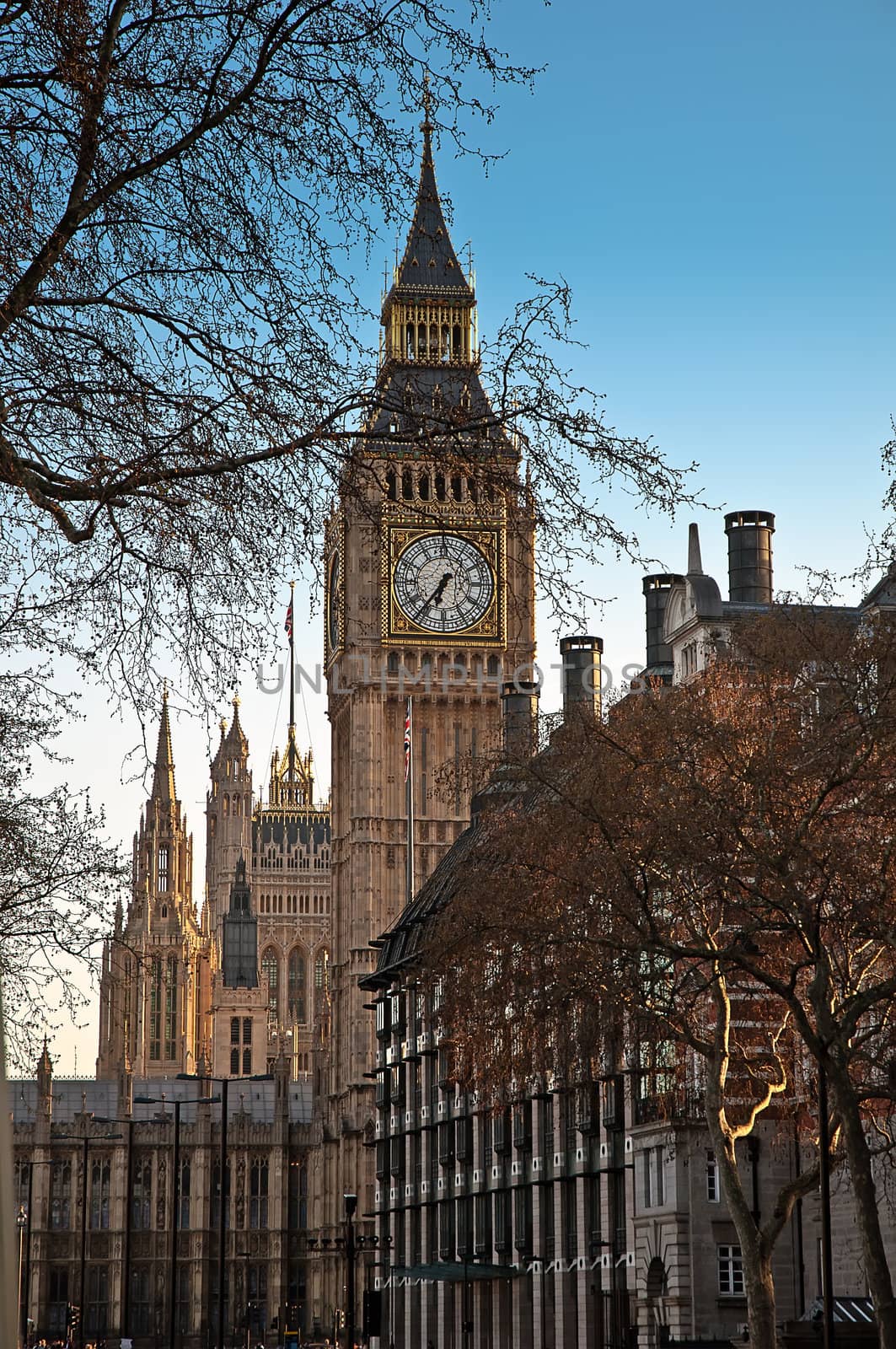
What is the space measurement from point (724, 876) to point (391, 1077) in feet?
231

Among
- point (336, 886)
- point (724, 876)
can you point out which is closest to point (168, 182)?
point (724, 876)

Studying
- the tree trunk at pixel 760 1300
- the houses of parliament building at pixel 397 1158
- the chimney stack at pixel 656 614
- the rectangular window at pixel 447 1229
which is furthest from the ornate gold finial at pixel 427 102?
the rectangular window at pixel 447 1229

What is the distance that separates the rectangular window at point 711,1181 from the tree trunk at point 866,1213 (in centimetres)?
2759

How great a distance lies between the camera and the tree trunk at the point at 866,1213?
34375 millimetres

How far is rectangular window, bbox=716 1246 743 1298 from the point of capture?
62.3 metres

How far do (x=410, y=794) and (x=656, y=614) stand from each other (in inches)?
1132

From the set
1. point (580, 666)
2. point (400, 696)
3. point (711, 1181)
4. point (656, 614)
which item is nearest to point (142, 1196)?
point (400, 696)

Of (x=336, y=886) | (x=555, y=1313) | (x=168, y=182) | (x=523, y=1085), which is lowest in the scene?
(x=555, y=1313)

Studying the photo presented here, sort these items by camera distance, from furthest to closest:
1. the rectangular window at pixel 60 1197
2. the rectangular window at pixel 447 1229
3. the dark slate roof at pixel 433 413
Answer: the rectangular window at pixel 60 1197 → the rectangular window at pixel 447 1229 → the dark slate roof at pixel 433 413

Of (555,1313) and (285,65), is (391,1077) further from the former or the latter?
(285,65)

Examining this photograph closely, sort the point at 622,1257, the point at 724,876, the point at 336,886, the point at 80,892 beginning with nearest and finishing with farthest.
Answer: the point at 80,892
the point at 724,876
the point at 622,1257
the point at 336,886

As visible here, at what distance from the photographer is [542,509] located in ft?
44.0

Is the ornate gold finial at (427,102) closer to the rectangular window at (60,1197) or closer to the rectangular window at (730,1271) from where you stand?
the rectangular window at (730,1271)

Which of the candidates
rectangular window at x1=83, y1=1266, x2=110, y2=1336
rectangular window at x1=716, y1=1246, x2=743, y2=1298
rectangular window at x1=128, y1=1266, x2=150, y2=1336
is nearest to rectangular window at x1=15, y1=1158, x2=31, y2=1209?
rectangular window at x1=83, y1=1266, x2=110, y2=1336
